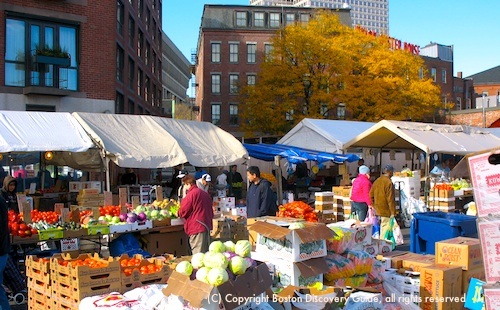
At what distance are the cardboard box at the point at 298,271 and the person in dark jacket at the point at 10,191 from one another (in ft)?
18.2

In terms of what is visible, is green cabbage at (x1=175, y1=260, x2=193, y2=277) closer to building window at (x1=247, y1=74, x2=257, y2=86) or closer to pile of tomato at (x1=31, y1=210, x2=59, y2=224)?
pile of tomato at (x1=31, y1=210, x2=59, y2=224)

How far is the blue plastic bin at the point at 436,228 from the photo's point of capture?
30.8 ft

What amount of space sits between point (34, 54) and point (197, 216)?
14.8m

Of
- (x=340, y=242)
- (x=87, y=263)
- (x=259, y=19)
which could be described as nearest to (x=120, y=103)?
(x=87, y=263)

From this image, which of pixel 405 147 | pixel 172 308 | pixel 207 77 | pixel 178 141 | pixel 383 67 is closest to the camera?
pixel 172 308

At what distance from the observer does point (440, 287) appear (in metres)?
6.63

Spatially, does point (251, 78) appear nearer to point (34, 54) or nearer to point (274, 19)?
point (274, 19)

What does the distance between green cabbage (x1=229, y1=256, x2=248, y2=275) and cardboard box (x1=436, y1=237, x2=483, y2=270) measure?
3702 mm

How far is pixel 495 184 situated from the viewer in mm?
3986

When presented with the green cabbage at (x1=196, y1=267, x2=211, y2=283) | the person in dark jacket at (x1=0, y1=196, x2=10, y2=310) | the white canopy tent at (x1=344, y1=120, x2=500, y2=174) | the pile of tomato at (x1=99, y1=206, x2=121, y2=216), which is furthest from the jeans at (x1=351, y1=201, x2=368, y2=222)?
the green cabbage at (x1=196, y1=267, x2=211, y2=283)

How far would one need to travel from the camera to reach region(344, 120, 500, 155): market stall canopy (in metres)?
17.3

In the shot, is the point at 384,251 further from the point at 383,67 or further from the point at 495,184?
the point at 383,67

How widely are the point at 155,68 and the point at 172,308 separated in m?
37.9

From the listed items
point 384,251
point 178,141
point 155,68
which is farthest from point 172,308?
point 155,68
